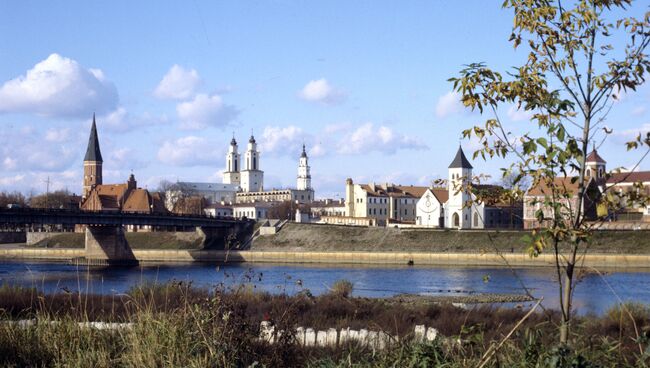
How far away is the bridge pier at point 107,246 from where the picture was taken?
88.8m

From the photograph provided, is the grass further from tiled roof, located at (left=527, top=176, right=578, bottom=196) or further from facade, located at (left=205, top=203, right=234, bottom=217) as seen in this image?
facade, located at (left=205, top=203, right=234, bottom=217)

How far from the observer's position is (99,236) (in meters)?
90.8

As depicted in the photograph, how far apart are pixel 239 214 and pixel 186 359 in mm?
180578

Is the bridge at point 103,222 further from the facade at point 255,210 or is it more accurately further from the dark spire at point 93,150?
the facade at point 255,210

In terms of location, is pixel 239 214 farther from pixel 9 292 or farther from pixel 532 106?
pixel 532 106

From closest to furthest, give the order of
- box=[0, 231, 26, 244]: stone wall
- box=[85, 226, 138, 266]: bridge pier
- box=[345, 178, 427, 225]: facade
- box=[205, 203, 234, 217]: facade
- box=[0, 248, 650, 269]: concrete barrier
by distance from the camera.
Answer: box=[0, 248, 650, 269]: concrete barrier → box=[85, 226, 138, 266]: bridge pier → box=[0, 231, 26, 244]: stone wall → box=[345, 178, 427, 225]: facade → box=[205, 203, 234, 217]: facade

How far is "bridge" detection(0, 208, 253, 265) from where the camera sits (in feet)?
265

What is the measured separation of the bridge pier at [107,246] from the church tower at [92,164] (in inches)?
2655

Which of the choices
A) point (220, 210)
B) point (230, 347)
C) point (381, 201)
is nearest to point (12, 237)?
point (381, 201)

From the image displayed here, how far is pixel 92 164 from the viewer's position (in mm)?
157000

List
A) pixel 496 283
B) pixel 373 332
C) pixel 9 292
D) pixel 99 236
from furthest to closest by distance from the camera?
1. pixel 99 236
2. pixel 496 283
3. pixel 9 292
4. pixel 373 332

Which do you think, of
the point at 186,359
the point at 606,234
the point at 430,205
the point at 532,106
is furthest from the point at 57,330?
the point at 430,205

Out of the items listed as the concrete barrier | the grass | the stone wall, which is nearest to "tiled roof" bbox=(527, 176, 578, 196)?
the grass

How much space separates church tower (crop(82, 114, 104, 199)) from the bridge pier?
221ft
